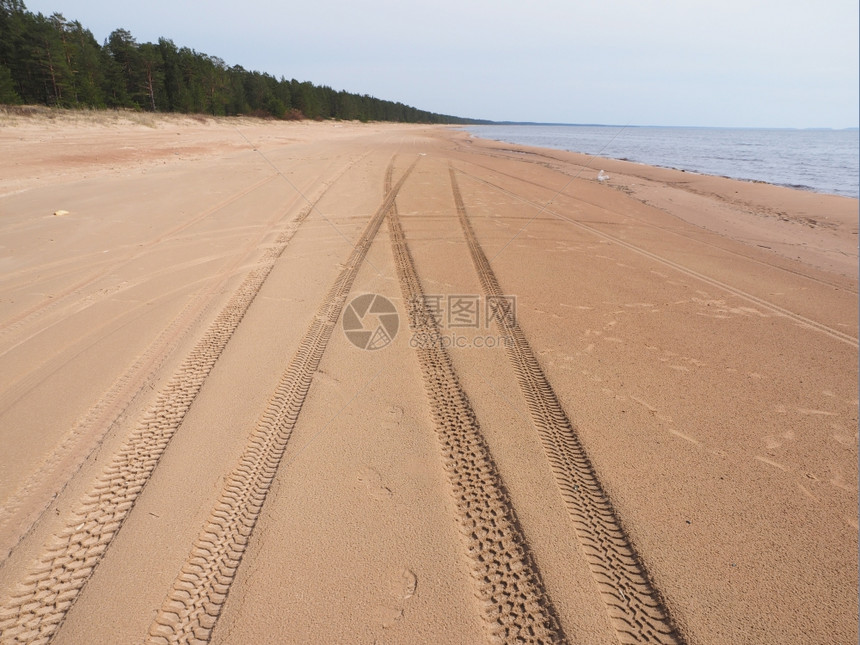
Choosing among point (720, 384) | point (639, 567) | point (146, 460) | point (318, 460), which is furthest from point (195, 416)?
point (720, 384)

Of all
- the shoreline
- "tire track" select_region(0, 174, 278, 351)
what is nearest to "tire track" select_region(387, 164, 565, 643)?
"tire track" select_region(0, 174, 278, 351)

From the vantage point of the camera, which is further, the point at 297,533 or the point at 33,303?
the point at 33,303

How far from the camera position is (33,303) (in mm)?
4363

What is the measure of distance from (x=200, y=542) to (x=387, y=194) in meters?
9.00

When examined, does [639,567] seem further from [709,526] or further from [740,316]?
[740,316]

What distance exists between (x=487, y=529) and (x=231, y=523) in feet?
4.27

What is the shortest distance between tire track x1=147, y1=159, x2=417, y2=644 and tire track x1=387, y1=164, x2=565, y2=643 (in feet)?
3.32

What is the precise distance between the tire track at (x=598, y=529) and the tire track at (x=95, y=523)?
2330mm

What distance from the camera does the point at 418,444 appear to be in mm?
2734

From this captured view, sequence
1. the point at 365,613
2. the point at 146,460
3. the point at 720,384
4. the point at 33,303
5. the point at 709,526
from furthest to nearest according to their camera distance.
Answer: the point at 33,303 < the point at 720,384 < the point at 146,460 < the point at 709,526 < the point at 365,613

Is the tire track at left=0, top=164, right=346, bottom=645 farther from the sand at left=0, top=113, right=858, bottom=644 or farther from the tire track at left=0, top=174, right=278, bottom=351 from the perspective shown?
the tire track at left=0, top=174, right=278, bottom=351

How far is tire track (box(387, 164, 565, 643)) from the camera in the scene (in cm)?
180

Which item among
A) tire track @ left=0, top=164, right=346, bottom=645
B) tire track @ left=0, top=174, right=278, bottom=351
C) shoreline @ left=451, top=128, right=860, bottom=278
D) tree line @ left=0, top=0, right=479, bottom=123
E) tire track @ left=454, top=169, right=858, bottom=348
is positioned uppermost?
tree line @ left=0, top=0, right=479, bottom=123

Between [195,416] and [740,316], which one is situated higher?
[740,316]
